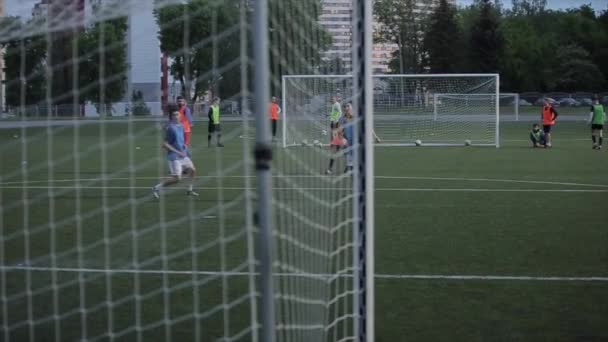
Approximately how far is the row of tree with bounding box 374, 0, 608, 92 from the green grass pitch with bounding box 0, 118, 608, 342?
6097 cm

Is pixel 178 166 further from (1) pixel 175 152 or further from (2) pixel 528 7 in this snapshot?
(2) pixel 528 7

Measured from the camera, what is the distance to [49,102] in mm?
5414

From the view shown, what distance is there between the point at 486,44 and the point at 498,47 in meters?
1.12

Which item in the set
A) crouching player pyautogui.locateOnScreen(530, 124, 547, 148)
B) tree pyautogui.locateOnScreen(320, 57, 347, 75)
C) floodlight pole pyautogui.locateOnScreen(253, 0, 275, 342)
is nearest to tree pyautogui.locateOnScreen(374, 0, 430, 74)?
crouching player pyautogui.locateOnScreen(530, 124, 547, 148)

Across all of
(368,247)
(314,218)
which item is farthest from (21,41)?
(368,247)

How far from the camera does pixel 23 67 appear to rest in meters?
5.57

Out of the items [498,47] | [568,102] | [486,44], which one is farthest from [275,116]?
[498,47]

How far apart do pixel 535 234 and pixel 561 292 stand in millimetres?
3366

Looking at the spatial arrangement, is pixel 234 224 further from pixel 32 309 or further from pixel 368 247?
pixel 368 247

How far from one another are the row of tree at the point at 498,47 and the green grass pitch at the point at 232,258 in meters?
61.0

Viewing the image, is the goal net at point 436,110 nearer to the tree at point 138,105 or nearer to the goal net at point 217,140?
the goal net at point 217,140

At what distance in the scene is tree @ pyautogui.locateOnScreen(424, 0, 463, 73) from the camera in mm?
76375

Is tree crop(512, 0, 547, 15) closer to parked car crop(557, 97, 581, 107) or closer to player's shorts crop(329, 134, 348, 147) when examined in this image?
parked car crop(557, 97, 581, 107)

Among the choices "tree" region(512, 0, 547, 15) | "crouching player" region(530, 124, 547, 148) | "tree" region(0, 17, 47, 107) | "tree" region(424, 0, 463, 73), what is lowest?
"crouching player" region(530, 124, 547, 148)
